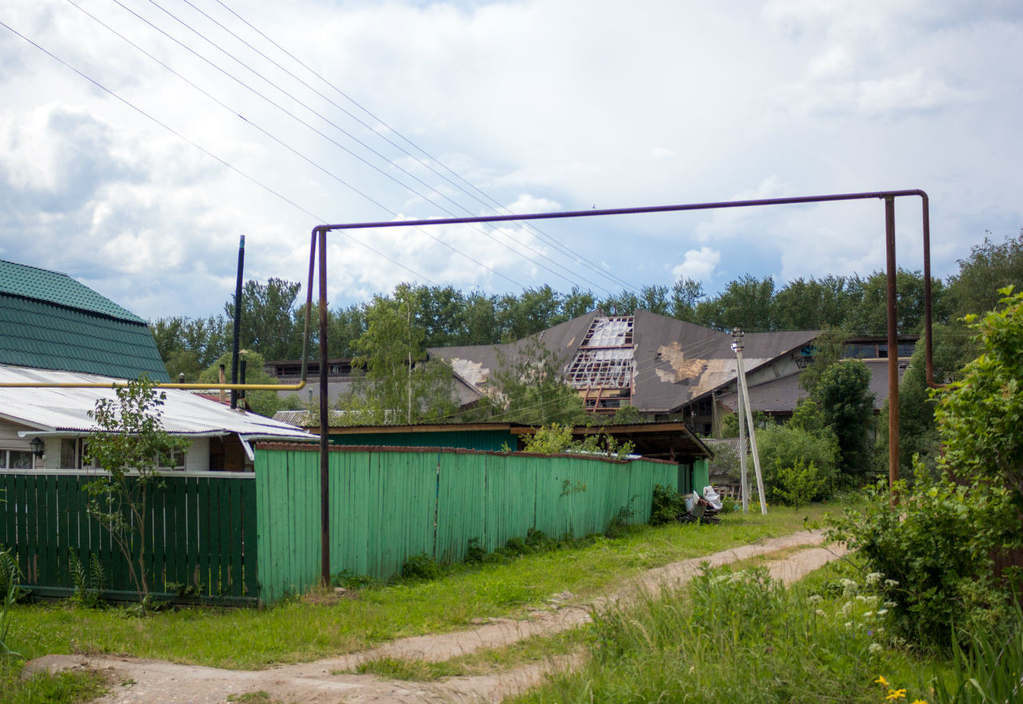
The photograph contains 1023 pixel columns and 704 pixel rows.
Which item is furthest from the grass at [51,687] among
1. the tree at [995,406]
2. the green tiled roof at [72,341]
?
the green tiled roof at [72,341]

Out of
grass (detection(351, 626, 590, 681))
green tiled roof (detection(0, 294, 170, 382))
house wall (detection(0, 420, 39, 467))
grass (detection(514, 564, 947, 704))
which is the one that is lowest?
grass (detection(351, 626, 590, 681))

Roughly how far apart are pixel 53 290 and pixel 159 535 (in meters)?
14.1

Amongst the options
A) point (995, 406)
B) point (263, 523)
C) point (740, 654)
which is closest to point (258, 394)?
point (263, 523)

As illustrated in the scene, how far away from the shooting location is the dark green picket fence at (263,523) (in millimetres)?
9750

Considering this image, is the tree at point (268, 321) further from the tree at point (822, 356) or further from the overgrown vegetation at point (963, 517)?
the overgrown vegetation at point (963, 517)

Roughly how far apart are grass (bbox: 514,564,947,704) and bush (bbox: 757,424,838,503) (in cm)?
2918

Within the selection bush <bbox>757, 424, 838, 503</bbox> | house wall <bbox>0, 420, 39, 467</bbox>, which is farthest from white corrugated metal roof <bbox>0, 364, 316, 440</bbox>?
bush <bbox>757, 424, 838, 503</bbox>

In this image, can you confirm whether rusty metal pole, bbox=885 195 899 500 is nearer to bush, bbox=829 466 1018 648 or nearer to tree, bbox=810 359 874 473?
bush, bbox=829 466 1018 648

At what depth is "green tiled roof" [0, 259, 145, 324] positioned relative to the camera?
20328 millimetres

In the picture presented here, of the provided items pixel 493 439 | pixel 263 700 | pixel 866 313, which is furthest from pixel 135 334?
pixel 866 313

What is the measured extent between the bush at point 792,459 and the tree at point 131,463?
28.9 meters

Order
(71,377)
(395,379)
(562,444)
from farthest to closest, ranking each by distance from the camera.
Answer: (395,379) < (562,444) < (71,377)

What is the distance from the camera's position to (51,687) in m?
6.39

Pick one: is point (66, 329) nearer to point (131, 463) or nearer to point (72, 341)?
point (72, 341)
